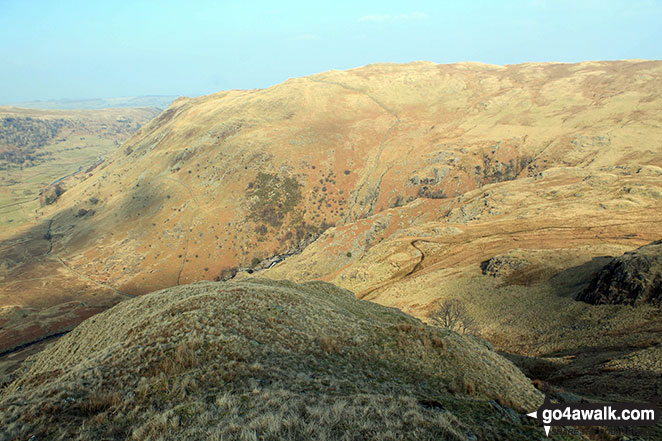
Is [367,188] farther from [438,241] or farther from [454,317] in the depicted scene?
[454,317]

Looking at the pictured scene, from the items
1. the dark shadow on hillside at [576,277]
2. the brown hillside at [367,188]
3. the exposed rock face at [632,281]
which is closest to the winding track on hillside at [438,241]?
the brown hillside at [367,188]

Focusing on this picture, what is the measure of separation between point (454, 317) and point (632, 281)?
1665cm

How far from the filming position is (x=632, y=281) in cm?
2725

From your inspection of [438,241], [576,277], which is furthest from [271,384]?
[438,241]

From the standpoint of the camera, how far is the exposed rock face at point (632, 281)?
26.2 meters

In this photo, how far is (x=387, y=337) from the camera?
59.5ft

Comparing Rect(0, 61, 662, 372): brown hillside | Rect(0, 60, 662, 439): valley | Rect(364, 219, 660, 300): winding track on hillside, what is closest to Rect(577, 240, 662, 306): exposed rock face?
Rect(0, 60, 662, 439): valley

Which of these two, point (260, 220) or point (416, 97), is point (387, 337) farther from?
point (416, 97)

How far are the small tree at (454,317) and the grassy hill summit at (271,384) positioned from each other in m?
15.9

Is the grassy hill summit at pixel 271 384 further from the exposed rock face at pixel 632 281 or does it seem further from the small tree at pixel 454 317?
the exposed rock face at pixel 632 281

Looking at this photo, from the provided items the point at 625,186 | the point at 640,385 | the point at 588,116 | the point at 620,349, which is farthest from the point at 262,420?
the point at 588,116

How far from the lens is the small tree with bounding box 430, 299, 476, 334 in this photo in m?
34.5

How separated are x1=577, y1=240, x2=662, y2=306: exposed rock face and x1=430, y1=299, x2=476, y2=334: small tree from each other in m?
11.4

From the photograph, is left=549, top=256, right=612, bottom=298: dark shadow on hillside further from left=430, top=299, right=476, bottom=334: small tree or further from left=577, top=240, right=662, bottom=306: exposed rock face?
left=430, top=299, right=476, bottom=334: small tree
